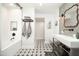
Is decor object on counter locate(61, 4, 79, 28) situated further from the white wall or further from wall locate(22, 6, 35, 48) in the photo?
wall locate(22, 6, 35, 48)

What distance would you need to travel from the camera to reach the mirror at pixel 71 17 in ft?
6.68

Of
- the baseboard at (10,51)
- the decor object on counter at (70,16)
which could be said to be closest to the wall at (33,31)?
the baseboard at (10,51)

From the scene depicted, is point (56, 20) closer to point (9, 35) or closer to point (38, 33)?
point (38, 33)

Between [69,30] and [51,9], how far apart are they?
2.19ft

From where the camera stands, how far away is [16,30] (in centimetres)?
211

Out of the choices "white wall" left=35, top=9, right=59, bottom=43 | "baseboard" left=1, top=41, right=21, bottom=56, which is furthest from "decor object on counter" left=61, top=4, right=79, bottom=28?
"baseboard" left=1, top=41, right=21, bottom=56

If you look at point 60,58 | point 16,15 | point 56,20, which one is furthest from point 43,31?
point 60,58

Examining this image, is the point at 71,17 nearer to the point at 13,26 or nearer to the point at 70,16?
the point at 70,16

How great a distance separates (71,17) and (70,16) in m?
0.05

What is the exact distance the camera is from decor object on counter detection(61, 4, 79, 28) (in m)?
2.03

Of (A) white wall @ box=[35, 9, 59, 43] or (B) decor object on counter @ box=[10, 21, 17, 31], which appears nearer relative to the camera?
(B) decor object on counter @ box=[10, 21, 17, 31]

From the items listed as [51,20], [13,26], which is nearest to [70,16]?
[51,20]

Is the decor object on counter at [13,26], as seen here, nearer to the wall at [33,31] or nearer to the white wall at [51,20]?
the wall at [33,31]

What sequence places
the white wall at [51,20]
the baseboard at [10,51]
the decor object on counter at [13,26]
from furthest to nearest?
the white wall at [51,20]
the decor object on counter at [13,26]
the baseboard at [10,51]
